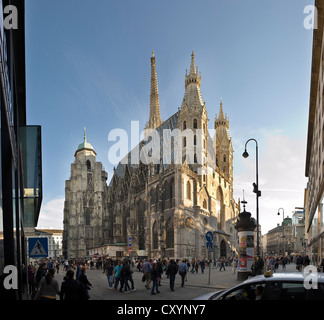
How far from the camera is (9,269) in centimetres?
854

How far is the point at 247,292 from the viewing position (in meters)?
6.69

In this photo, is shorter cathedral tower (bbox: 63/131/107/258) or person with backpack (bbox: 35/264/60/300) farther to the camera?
shorter cathedral tower (bbox: 63/131/107/258)

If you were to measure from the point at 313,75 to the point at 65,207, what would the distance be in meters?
78.9

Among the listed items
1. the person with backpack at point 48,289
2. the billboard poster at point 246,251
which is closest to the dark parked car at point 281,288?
the person with backpack at point 48,289

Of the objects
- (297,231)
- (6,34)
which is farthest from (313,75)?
(297,231)

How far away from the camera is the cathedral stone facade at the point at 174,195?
5509 cm

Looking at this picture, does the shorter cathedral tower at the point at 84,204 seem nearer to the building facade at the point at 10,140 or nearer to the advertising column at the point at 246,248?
the advertising column at the point at 246,248

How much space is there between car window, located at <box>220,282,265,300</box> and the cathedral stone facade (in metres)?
46.3

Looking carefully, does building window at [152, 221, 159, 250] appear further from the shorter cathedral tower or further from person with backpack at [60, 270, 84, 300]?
person with backpack at [60, 270, 84, 300]

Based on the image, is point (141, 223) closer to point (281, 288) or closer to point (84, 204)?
point (84, 204)

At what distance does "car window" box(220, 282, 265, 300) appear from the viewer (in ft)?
21.5

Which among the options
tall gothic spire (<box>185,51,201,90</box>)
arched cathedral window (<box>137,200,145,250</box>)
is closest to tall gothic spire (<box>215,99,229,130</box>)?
tall gothic spire (<box>185,51,201,90</box>)

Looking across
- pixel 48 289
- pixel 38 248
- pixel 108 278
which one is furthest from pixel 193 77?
pixel 48 289
